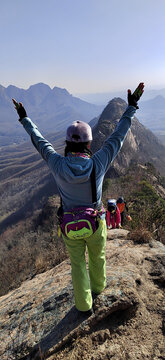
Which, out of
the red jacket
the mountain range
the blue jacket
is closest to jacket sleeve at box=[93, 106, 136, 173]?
the blue jacket

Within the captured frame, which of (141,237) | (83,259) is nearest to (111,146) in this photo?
(83,259)

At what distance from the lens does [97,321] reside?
3.30 metres

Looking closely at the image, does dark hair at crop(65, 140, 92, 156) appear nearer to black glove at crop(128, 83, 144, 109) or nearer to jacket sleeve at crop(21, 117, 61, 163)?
jacket sleeve at crop(21, 117, 61, 163)

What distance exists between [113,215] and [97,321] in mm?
4512

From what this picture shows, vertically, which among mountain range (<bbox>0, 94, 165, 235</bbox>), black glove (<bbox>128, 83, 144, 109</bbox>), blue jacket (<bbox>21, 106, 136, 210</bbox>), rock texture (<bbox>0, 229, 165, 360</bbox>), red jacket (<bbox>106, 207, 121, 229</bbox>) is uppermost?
black glove (<bbox>128, 83, 144, 109</bbox>)

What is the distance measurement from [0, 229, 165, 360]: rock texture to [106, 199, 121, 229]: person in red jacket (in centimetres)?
253

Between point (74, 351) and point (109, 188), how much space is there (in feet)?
110

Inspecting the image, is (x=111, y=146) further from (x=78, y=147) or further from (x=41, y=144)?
(x=41, y=144)

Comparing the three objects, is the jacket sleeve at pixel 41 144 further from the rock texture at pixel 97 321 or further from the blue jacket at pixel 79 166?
the rock texture at pixel 97 321

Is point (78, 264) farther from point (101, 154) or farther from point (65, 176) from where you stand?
point (101, 154)

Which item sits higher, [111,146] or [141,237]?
[111,146]

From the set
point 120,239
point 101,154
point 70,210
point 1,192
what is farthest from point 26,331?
point 1,192

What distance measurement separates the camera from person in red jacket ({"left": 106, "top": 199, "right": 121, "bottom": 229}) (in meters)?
7.09

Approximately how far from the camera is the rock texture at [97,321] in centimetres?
299
